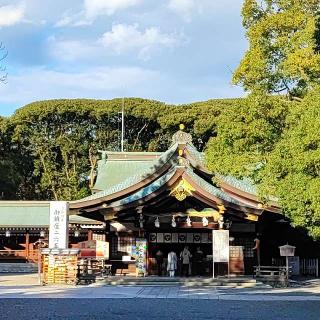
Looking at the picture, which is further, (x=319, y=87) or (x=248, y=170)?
(x=248, y=170)

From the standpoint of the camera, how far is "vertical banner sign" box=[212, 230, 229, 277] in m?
22.2

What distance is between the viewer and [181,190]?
2334 centimetres

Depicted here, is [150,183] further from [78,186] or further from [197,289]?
[78,186]

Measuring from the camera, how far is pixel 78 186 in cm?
4916

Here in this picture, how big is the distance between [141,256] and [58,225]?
427 centimetres

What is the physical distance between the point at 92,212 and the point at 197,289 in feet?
21.5

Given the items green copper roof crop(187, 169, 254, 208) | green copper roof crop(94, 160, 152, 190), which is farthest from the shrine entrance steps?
green copper roof crop(94, 160, 152, 190)

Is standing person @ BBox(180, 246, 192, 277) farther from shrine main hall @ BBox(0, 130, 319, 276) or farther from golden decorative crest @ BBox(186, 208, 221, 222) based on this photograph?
golden decorative crest @ BBox(186, 208, 221, 222)

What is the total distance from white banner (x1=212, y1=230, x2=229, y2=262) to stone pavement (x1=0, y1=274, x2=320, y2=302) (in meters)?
1.39

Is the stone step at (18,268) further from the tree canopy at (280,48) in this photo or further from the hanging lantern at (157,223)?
the tree canopy at (280,48)

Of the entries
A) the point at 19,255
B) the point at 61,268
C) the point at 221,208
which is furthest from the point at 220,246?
the point at 19,255

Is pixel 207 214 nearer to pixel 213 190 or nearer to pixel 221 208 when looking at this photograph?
pixel 221 208

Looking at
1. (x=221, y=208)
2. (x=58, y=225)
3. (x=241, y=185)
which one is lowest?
(x=58, y=225)

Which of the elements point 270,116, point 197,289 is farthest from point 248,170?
point 197,289
